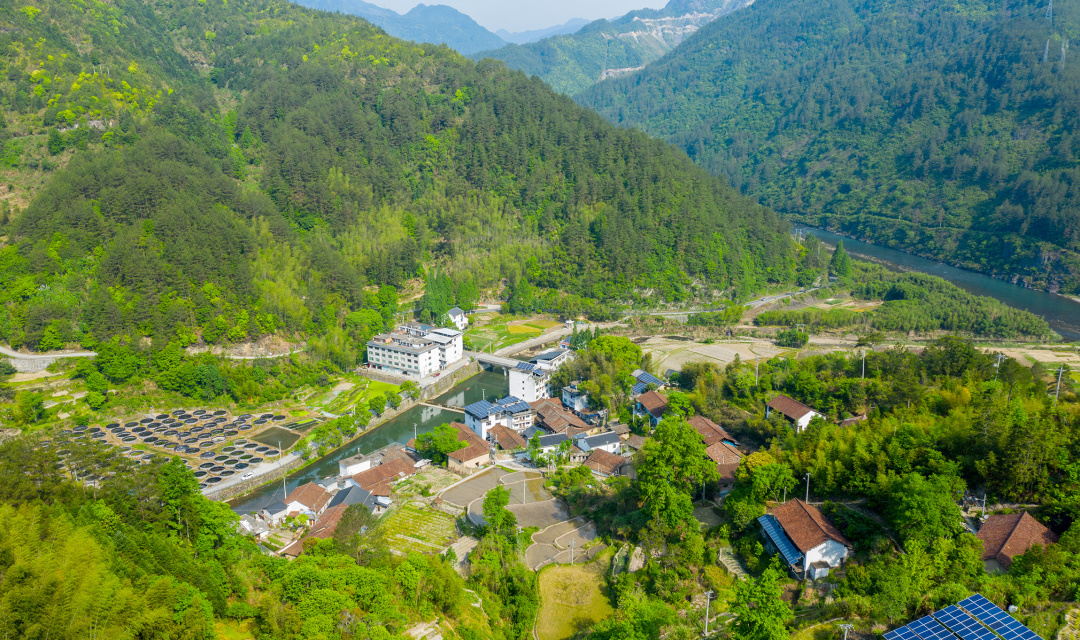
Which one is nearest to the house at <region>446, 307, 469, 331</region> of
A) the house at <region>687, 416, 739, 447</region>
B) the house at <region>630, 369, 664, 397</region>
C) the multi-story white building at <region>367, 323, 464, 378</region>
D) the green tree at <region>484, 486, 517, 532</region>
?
the multi-story white building at <region>367, 323, 464, 378</region>

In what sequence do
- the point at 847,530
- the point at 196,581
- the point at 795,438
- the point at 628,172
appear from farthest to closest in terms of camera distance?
the point at 628,172 < the point at 795,438 < the point at 847,530 < the point at 196,581

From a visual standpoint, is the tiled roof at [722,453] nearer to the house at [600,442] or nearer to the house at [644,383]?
the house at [600,442]

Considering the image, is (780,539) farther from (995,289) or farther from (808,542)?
(995,289)

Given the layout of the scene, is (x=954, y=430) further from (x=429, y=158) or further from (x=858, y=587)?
(x=429, y=158)

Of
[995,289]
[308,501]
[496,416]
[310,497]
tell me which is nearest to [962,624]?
[308,501]

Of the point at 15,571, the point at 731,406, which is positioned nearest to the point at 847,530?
the point at 731,406

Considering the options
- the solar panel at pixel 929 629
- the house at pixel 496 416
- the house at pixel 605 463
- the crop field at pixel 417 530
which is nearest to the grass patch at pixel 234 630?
the crop field at pixel 417 530
